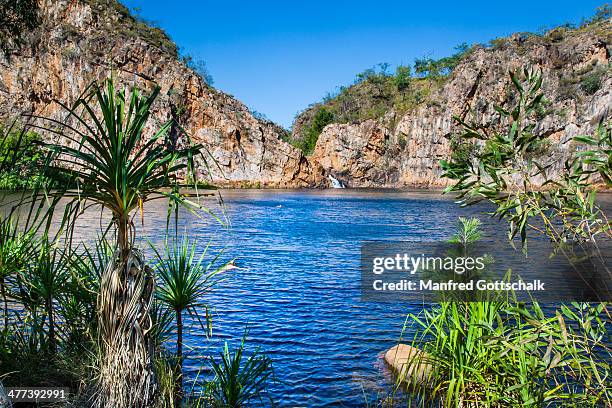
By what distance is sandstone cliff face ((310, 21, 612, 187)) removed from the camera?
3762 inches

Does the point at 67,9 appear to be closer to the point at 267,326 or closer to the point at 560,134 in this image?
the point at 560,134

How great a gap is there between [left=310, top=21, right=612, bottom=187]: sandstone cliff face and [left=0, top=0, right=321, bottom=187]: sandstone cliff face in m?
11.8

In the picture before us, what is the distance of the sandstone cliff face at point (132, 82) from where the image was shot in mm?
90312

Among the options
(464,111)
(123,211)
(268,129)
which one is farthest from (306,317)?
(464,111)

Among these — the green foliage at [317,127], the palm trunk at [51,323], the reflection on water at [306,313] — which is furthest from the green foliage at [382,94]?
the palm trunk at [51,323]

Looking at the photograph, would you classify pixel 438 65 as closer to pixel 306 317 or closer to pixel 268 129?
pixel 268 129

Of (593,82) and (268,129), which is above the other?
(593,82)

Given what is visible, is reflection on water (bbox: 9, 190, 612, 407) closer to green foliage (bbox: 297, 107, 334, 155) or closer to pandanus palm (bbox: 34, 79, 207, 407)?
pandanus palm (bbox: 34, 79, 207, 407)

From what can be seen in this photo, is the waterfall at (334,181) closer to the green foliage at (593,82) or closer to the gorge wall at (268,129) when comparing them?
the gorge wall at (268,129)

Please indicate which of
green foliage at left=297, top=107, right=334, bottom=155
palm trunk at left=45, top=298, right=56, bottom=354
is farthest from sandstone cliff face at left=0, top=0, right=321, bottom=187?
palm trunk at left=45, top=298, right=56, bottom=354

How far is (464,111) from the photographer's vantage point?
357 feet

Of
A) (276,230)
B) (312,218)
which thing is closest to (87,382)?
(276,230)

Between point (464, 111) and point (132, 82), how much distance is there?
222 feet

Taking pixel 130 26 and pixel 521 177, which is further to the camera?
pixel 130 26
